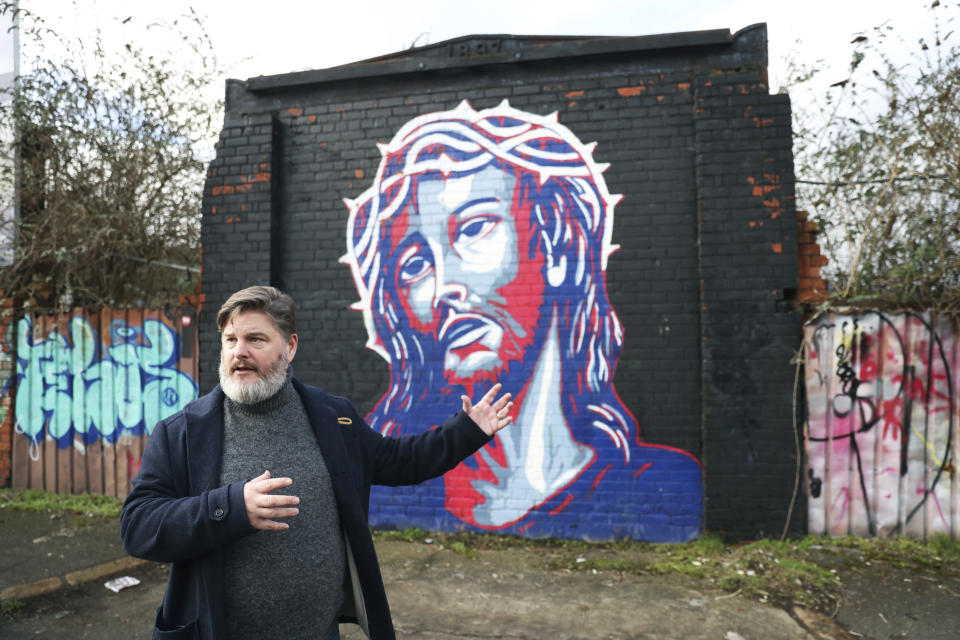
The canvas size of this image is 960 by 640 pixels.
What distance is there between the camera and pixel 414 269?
5.31m

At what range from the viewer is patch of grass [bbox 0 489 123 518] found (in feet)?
18.9

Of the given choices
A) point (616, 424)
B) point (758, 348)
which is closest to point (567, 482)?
point (616, 424)

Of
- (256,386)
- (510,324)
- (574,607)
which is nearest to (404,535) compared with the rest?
(574,607)

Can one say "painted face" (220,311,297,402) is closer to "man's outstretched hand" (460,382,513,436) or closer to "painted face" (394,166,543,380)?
"man's outstretched hand" (460,382,513,436)

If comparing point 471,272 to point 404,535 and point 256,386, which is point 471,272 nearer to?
point 404,535

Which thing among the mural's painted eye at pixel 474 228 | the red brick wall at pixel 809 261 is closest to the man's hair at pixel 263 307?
the mural's painted eye at pixel 474 228

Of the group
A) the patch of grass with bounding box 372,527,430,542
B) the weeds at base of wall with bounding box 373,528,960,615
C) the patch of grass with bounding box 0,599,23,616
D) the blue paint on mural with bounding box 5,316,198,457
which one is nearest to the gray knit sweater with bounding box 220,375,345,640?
the weeds at base of wall with bounding box 373,528,960,615


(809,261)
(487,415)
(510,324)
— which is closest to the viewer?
(487,415)

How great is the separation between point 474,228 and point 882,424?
11.5 feet

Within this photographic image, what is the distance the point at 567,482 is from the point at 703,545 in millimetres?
1106

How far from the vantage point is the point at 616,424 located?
16.2ft

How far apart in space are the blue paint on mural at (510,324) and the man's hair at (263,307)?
310 cm

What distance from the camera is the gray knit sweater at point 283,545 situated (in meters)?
1.89

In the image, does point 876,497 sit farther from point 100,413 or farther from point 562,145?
point 100,413
